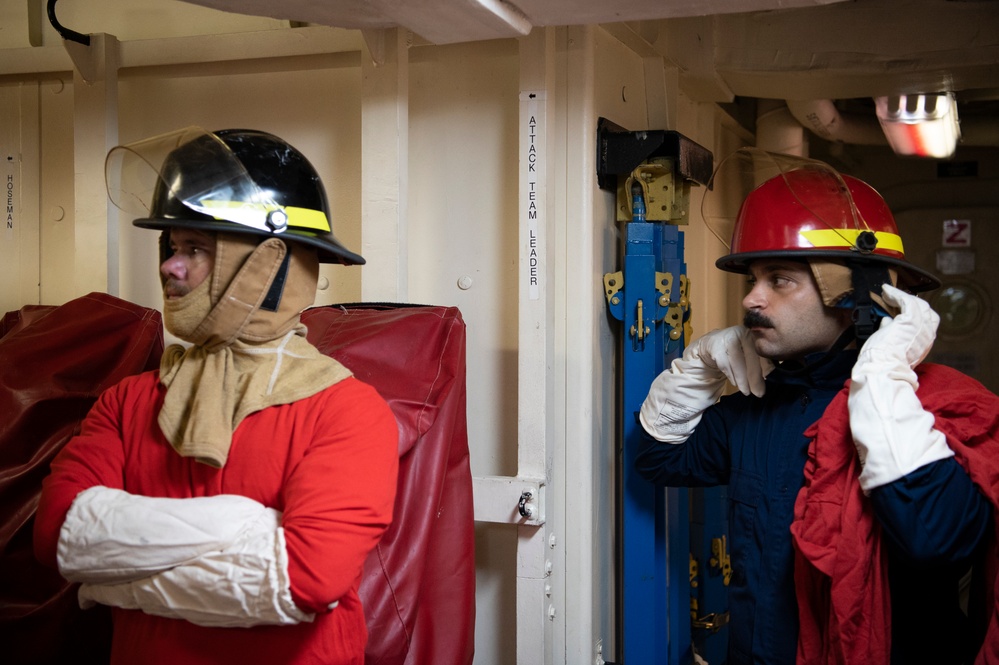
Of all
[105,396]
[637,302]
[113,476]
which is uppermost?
[637,302]

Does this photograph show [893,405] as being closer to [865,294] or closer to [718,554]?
[865,294]

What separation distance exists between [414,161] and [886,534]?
163 cm

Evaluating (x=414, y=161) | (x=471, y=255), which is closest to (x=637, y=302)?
(x=471, y=255)

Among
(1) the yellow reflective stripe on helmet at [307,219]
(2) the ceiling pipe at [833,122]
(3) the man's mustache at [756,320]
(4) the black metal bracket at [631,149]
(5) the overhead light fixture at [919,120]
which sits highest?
(2) the ceiling pipe at [833,122]

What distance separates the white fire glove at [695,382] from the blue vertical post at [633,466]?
124 millimetres

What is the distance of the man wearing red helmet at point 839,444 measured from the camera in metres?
1.77

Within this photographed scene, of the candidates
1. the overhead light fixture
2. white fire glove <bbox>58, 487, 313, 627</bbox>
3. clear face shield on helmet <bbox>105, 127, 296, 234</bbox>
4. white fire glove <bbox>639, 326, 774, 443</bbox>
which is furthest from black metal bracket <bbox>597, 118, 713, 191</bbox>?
white fire glove <bbox>58, 487, 313, 627</bbox>

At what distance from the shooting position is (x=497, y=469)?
8.76 feet

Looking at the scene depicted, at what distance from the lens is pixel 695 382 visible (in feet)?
7.74

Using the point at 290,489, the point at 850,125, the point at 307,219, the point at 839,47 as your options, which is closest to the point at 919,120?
the point at 850,125

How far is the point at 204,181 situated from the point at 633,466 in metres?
1.52

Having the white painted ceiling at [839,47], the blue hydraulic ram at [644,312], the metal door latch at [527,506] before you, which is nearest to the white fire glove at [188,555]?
the metal door latch at [527,506]

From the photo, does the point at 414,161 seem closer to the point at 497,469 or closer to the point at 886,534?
the point at 497,469

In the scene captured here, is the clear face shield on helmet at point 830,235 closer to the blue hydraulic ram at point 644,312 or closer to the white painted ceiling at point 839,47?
the blue hydraulic ram at point 644,312
